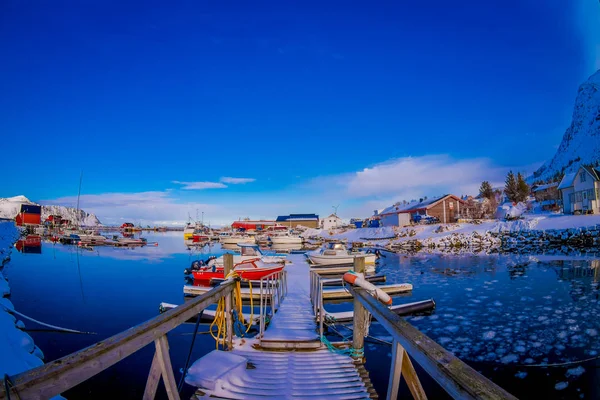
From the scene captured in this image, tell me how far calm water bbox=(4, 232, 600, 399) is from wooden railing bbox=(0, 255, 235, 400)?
243 inches

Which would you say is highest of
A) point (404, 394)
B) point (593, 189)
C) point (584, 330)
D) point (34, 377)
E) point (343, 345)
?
point (593, 189)

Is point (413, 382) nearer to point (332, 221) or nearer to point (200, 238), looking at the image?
point (200, 238)

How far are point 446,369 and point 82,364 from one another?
2.50m

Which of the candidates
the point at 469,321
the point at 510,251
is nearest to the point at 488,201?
the point at 510,251

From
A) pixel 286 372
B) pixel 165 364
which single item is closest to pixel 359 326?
pixel 286 372

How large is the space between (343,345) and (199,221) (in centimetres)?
11828

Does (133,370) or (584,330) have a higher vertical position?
(584,330)

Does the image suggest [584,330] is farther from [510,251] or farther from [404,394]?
[510,251]

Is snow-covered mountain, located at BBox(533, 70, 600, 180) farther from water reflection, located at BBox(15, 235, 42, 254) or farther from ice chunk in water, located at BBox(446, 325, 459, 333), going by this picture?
water reflection, located at BBox(15, 235, 42, 254)

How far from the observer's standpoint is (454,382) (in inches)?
81.2

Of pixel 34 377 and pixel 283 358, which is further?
pixel 283 358

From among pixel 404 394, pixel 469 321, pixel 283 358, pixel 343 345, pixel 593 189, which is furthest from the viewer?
pixel 593 189

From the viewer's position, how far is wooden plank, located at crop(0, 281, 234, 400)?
184 centimetres

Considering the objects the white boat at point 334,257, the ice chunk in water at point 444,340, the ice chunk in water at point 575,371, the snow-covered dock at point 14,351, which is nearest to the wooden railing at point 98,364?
the snow-covered dock at point 14,351
